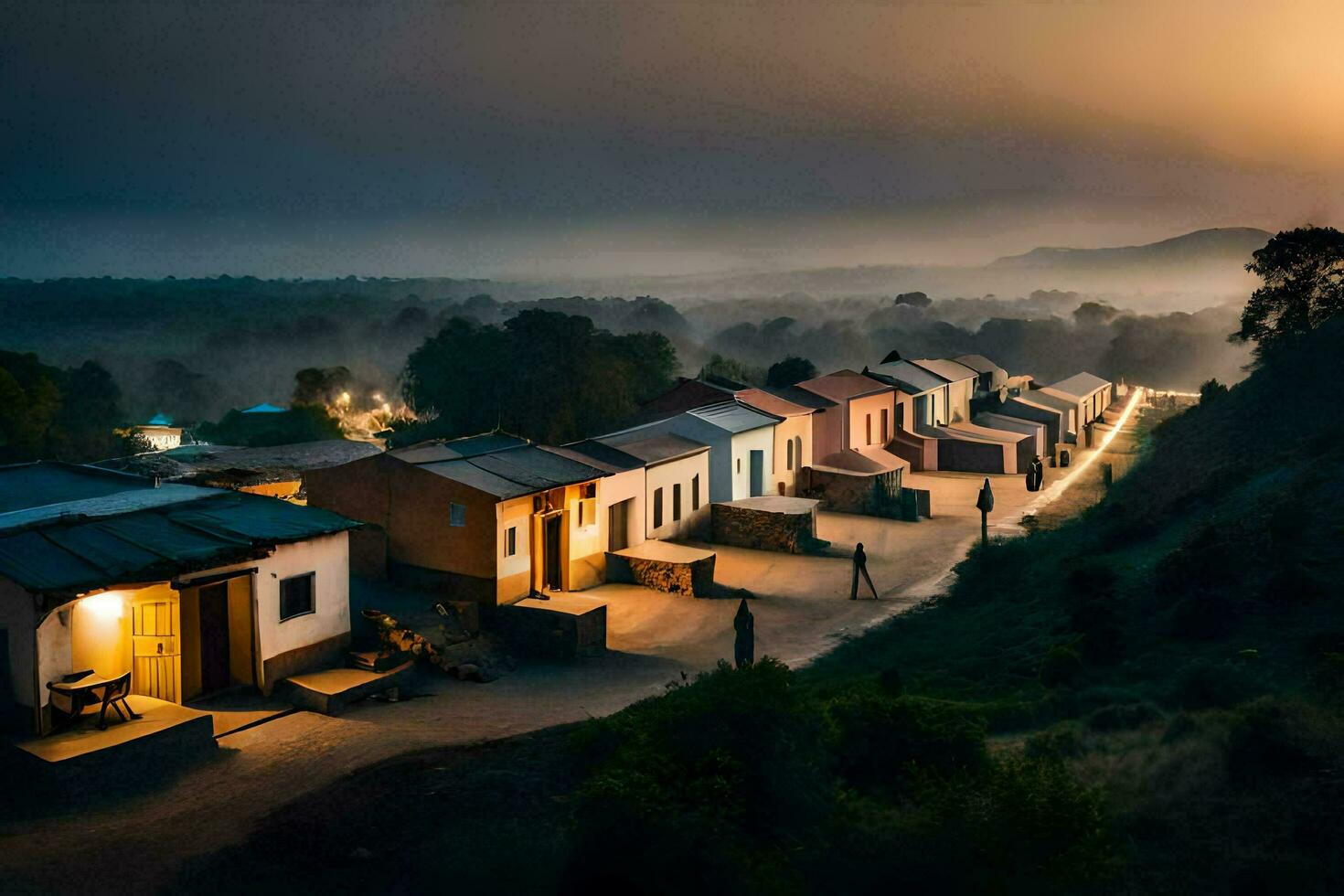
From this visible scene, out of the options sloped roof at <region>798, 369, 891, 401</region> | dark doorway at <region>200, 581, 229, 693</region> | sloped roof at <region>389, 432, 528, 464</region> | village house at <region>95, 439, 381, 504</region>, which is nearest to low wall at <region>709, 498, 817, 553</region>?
sloped roof at <region>389, 432, 528, 464</region>

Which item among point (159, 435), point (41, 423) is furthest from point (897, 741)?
point (159, 435)

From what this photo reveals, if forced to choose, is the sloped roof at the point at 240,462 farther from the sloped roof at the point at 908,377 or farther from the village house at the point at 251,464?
the sloped roof at the point at 908,377

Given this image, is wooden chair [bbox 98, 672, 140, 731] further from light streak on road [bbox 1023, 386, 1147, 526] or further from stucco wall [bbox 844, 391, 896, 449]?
stucco wall [bbox 844, 391, 896, 449]

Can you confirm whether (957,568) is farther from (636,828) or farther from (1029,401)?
(1029,401)

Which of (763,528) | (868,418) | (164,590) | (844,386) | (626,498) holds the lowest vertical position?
(763,528)

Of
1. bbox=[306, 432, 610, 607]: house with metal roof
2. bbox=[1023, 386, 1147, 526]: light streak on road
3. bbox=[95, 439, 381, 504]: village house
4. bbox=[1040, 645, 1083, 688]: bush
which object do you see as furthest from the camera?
bbox=[1023, 386, 1147, 526]: light streak on road

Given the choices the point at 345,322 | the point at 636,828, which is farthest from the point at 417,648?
the point at 345,322

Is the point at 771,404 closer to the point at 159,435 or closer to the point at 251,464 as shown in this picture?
the point at 251,464
